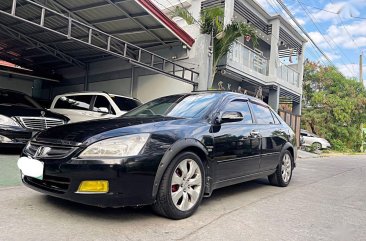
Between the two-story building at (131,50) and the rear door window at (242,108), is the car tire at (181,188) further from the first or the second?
the two-story building at (131,50)

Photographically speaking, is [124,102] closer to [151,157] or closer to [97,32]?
[97,32]

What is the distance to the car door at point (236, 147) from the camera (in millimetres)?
4273

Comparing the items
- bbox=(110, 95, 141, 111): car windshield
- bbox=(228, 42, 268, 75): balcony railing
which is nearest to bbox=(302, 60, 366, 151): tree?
bbox=(228, 42, 268, 75): balcony railing

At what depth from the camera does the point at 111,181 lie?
10.5ft

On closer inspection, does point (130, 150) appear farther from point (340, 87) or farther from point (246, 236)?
point (340, 87)

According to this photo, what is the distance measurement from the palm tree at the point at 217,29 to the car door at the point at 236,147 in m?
7.03

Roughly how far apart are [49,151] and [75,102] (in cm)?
677

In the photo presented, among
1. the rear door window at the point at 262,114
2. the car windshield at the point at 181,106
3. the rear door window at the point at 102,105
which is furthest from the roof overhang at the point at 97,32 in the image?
the rear door window at the point at 262,114

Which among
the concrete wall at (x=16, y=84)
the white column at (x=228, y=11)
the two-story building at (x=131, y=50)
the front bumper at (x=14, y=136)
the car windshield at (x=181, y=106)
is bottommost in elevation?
the front bumper at (x=14, y=136)

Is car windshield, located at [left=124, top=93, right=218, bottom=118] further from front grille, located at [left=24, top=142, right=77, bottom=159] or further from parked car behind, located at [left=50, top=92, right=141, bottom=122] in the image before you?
parked car behind, located at [left=50, top=92, right=141, bottom=122]

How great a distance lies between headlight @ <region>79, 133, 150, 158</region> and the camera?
325 cm

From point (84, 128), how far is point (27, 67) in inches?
618

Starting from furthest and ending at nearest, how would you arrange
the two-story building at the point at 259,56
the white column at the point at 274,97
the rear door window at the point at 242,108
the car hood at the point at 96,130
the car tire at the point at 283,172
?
the white column at the point at 274,97, the two-story building at the point at 259,56, the car tire at the point at 283,172, the rear door window at the point at 242,108, the car hood at the point at 96,130

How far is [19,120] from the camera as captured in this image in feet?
22.7
